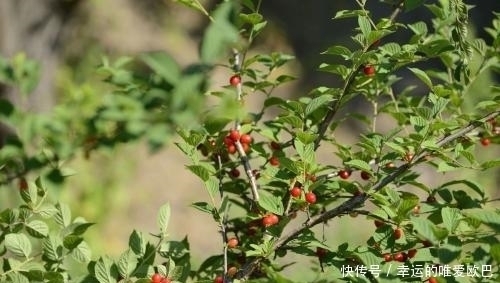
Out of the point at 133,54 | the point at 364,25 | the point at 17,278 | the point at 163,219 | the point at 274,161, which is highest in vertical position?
the point at 133,54

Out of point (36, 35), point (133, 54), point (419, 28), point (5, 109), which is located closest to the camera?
point (5, 109)

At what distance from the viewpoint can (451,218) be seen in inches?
41.1

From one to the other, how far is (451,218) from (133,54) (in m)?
3.81

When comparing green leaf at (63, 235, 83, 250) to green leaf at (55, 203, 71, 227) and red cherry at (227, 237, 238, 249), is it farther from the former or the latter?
→ red cherry at (227, 237, 238, 249)


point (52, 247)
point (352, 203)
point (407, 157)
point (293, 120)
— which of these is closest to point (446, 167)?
point (407, 157)

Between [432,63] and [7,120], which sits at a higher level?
[432,63]

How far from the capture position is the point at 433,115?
117cm

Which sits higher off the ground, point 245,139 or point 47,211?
point 245,139

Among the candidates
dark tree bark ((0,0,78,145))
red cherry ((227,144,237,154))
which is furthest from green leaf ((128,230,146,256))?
dark tree bark ((0,0,78,145))

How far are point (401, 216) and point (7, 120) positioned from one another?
0.61 meters

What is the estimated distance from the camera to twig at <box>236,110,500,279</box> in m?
1.13

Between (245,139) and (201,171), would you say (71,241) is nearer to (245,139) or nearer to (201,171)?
(201,171)

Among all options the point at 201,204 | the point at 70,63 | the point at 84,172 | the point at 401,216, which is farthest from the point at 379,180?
the point at 70,63

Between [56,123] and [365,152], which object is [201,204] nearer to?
[365,152]
